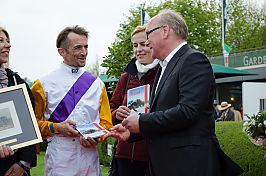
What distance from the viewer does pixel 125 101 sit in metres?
4.71

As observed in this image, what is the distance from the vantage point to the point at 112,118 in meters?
4.77

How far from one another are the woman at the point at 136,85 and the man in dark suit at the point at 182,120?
0.81 metres

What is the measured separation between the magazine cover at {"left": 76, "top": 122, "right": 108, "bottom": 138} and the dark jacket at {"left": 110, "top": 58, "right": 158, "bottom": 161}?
482mm

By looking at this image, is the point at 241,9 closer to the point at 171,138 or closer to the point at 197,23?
the point at 197,23

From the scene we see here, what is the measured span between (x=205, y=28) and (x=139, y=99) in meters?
25.0

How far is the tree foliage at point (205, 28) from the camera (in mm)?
13031

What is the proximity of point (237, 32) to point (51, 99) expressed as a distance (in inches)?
1416

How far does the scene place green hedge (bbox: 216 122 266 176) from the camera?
21.9 feet

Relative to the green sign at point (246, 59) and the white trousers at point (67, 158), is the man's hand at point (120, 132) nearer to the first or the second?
the white trousers at point (67, 158)

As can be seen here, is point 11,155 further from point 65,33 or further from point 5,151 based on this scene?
point 65,33

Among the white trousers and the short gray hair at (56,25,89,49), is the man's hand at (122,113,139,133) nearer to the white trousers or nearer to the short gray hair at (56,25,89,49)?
the white trousers

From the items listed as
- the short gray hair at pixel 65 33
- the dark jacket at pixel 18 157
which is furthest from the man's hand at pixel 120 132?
the short gray hair at pixel 65 33

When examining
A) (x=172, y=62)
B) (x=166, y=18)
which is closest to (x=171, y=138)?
(x=172, y=62)

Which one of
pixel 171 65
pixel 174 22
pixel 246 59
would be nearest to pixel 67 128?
pixel 171 65
